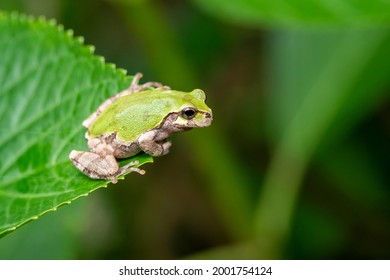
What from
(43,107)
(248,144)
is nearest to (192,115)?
(43,107)

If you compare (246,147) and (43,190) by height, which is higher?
(246,147)

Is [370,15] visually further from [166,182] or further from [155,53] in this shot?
[166,182]

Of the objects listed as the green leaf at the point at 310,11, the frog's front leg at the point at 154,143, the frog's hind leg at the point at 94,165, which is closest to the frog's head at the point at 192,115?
the frog's front leg at the point at 154,143

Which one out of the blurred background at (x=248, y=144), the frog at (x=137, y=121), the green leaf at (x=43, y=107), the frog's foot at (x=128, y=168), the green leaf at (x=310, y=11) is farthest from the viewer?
the blurred background at (x=248, y=144)

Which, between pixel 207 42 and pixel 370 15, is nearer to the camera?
pixel 370 15

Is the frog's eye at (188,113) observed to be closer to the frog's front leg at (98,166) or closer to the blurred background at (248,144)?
the frog's front leg at (98,166)

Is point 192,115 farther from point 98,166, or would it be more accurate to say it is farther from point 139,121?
point 98,166

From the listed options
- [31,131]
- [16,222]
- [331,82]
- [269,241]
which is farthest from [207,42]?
[16,222]

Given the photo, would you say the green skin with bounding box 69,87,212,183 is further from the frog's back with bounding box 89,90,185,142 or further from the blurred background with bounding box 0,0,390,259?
the blurred background with bounding box 0,0,390,259
